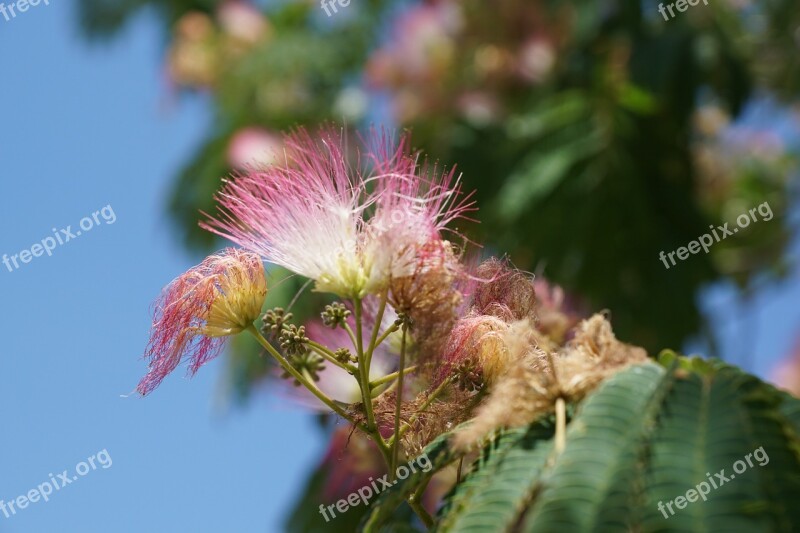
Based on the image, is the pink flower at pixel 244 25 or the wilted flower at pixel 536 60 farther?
the pink flower at pixel 244 25

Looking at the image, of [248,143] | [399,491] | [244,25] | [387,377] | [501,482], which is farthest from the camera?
[244,25]

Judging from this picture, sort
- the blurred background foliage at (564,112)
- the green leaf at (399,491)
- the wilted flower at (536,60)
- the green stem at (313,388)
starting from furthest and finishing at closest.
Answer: the wilted flower at (536,60) < the blurred background foliage at (564,112) < the green stem at (313,388) < the green leaf at (399,491)

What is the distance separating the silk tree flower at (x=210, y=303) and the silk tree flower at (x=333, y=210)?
4cm

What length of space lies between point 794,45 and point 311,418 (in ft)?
11.4

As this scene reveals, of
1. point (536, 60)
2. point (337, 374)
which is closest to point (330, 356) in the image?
point (337, 374)

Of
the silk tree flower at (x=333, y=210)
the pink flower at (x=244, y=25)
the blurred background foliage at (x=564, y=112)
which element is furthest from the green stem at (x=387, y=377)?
the pink flower at (x=244, y=25)

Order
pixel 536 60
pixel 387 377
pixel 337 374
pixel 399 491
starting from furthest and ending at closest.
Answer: pixel 536 60, pixel 337 374, pixel 387 377, pixel 399 491

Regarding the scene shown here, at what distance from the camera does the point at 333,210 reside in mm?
1542

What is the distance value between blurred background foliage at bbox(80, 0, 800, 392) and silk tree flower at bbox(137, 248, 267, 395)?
259 cm

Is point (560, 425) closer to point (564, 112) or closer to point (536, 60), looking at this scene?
point (564, 112)

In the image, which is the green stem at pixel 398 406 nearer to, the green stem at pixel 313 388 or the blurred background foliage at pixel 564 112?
the green stem at pixel 313 388

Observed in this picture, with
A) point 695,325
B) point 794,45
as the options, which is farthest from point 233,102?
point 794,45

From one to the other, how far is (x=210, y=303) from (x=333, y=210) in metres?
0.23

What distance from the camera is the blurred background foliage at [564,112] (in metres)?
4.89
